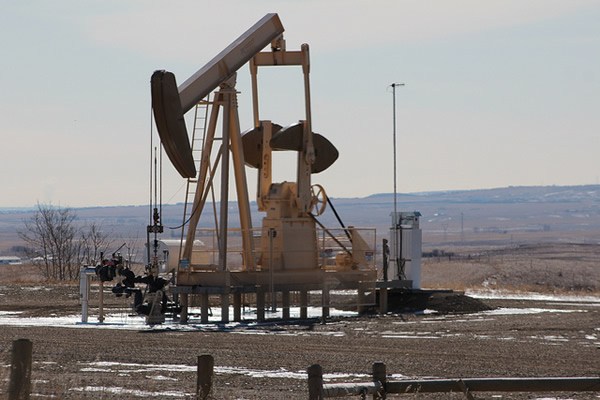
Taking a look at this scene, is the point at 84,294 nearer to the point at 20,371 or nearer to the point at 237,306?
the point at 237,306

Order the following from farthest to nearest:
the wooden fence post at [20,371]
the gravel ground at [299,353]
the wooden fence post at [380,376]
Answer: the gravel ground at [299,353] < the wooden fence post at [380,376] < the wooden fence post at [20,371]

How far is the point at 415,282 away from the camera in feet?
101

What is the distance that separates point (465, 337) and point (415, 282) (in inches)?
387

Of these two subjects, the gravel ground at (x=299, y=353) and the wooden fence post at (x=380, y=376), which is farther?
the gravel ground at (x=299, y=353)

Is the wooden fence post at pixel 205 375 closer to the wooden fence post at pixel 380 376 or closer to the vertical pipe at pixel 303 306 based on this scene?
the wooden fence post at pixel 380 376

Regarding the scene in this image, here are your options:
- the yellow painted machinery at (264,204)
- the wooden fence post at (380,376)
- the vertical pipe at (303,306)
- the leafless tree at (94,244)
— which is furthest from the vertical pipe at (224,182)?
the wooden fence post at (380,376)

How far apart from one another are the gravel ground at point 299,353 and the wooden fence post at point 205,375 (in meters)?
2.73

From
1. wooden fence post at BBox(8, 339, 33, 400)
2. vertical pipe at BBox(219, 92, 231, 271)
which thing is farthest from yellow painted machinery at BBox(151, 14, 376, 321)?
wooden fence post at BBox(8, 339, 33, 400)

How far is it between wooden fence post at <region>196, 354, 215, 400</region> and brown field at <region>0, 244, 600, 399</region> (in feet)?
9.44

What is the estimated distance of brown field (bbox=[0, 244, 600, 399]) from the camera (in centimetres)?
1365

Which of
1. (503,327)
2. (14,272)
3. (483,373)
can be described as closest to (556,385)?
(483,373)

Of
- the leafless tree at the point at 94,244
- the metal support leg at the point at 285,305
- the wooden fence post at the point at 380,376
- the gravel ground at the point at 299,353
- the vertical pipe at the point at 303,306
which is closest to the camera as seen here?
the wooden fence post at the point at 380,376

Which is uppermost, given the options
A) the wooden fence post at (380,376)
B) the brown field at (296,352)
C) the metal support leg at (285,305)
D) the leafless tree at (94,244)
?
the leafless tree at (94,244)

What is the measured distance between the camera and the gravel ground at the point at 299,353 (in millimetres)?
13633
